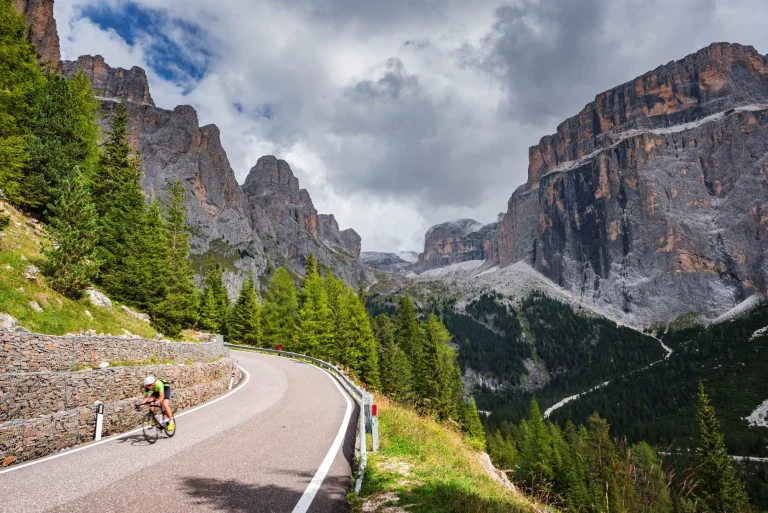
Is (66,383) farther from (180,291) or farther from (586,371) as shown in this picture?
(586,371)

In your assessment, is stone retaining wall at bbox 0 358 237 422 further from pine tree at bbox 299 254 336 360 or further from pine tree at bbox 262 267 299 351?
pine tree at bbox 262 267 299 351

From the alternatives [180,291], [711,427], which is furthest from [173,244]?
[711,427]

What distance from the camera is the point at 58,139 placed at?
24000mm

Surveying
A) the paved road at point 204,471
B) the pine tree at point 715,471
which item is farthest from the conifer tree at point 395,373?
the pine tree at point 715,471

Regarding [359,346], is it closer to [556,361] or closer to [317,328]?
[317,328]

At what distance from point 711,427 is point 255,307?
56636 millimetres

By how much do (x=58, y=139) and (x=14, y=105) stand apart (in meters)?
2.48

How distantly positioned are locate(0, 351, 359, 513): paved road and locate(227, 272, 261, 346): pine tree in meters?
37.9

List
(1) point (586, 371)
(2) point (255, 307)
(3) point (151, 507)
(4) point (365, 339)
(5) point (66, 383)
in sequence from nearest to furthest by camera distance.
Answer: (3) point (151, 507), (5) point (66, 383), (4) point (365, 339), (2) point (255, 307), (1) point (586, 371)

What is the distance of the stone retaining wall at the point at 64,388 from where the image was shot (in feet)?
29.0

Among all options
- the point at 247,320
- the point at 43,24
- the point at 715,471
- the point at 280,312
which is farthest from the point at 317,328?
the point at 43,24

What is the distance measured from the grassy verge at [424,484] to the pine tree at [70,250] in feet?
51.4

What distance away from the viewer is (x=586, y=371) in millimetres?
179250

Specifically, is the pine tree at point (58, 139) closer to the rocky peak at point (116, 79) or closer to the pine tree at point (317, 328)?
the pine tree at point (317, 328)
